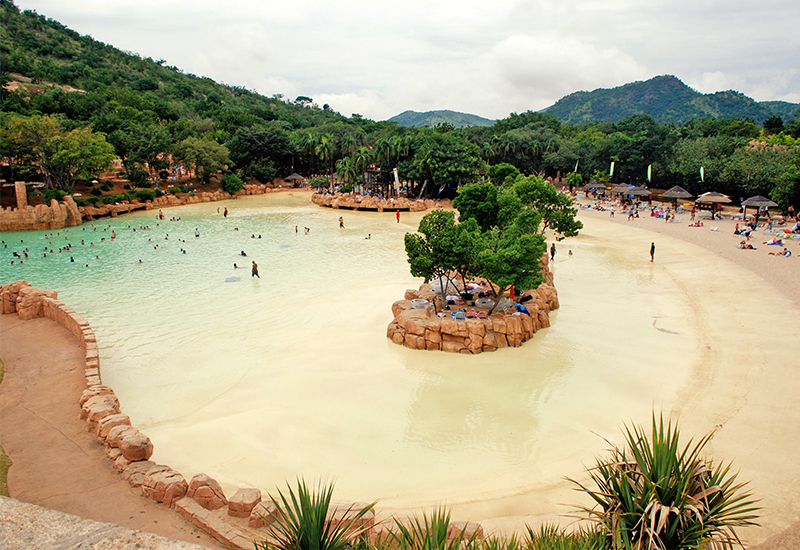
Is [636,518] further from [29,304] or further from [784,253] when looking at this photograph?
[784,253]

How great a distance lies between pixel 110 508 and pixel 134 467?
0.89 m

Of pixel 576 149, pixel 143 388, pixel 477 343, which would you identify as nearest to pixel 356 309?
pixel 477 343

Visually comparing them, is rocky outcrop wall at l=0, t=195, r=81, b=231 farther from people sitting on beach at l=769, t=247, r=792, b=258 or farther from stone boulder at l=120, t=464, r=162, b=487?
people sitting on beach at l=769, t=247, r=792, b=258

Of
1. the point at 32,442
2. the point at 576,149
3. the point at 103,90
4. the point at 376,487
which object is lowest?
the point at 376,487

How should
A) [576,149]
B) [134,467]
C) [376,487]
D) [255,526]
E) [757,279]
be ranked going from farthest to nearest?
[576,149] → [757,279] → [376,487] → [134,467] → [255,526]

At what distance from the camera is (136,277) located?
2378 centimetres

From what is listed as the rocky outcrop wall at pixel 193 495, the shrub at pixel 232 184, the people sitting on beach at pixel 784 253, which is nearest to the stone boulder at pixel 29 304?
the rocky outcrop wall at pixel 193 495

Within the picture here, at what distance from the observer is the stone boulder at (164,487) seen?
7.49m

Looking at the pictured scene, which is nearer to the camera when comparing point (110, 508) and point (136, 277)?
point (110, 508)

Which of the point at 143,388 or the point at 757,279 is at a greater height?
the point at 757,279

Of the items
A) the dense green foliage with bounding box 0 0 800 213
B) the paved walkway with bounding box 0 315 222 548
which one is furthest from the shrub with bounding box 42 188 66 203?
the paved walkway with bounding box 0 315 222 548

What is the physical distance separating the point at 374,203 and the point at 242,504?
42.0 meters

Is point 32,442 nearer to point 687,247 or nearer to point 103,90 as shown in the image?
point 687,247

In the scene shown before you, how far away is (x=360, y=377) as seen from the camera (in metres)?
13.0
